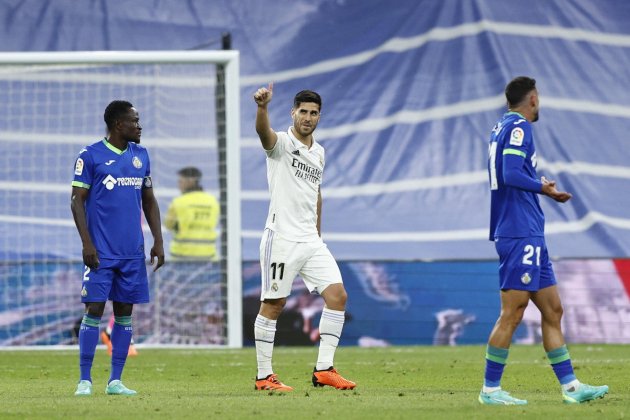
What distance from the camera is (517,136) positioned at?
27.0 ft

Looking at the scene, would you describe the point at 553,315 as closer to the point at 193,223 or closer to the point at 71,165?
the point at 193,223

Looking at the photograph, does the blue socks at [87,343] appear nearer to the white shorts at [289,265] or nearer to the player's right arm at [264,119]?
the white shorts at [289,265]

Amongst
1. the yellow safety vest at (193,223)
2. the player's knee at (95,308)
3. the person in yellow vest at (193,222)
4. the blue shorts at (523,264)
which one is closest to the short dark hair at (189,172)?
the person in yellow vest at (193,222)

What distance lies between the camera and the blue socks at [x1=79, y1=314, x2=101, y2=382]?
31.1ft

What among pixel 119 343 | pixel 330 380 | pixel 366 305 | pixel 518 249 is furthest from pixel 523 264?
pixel 366 305

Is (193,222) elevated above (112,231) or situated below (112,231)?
above

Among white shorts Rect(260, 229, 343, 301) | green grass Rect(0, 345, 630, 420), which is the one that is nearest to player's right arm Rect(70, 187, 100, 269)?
green grass Rect(0, 345, 630, 420)

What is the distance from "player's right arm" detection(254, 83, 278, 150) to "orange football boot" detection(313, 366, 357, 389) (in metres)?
1.64

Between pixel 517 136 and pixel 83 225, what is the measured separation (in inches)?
120

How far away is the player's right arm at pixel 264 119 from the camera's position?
29.6 feet

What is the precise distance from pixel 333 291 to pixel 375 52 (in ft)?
37.0

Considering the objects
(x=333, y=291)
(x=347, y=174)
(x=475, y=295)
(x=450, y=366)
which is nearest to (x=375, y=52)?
(x=347, y=174)

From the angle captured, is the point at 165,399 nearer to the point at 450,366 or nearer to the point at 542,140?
the point at 450,366

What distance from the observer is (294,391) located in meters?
9.61
